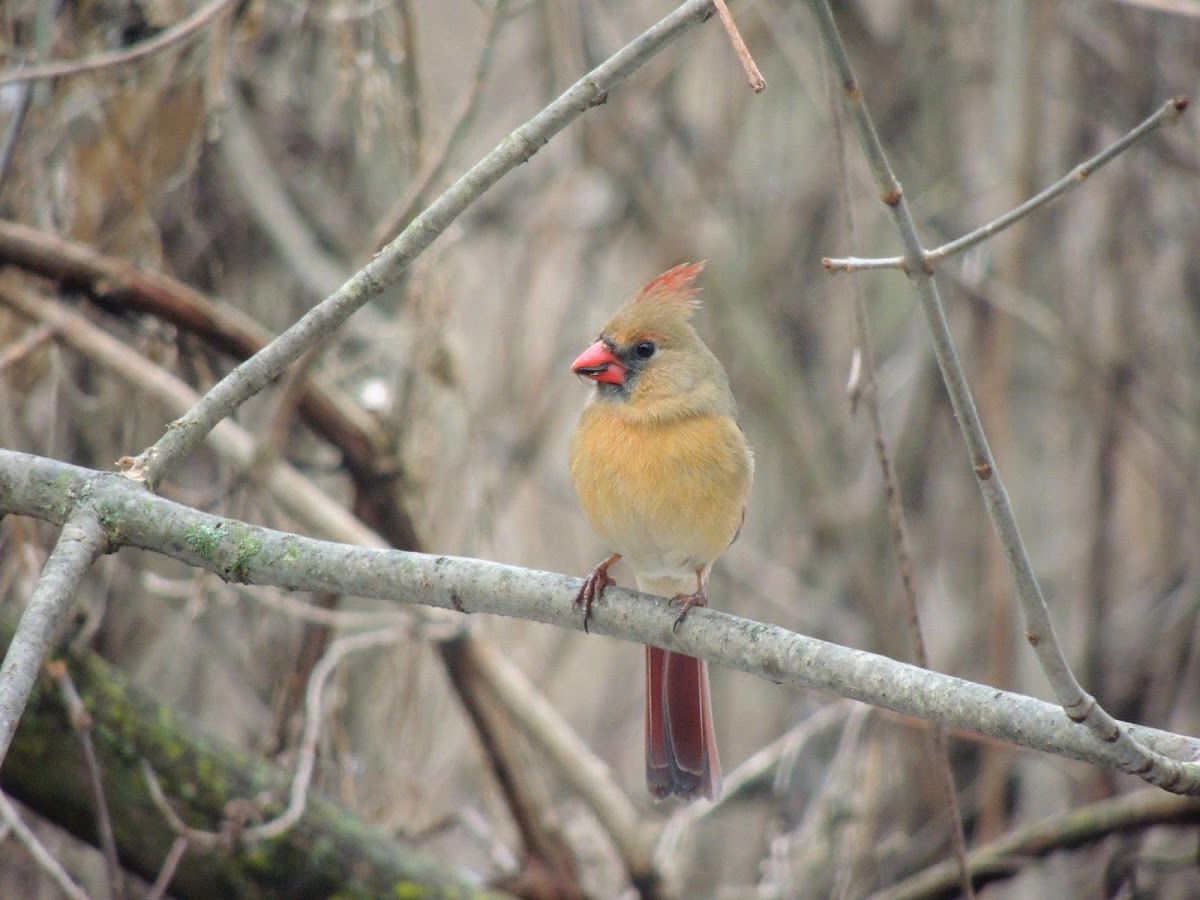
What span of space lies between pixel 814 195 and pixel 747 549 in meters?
1.28

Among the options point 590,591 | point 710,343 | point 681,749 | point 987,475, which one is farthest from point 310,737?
point 710,343

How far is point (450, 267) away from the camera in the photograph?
11.3ft

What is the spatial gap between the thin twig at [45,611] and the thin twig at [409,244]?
125 millimetres

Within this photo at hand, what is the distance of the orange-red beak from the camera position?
2.79m

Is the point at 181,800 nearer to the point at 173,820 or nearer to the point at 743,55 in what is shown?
the point at 173,820

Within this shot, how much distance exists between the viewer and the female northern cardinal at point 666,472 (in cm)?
257

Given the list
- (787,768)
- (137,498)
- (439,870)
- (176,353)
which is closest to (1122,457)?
(787,768)

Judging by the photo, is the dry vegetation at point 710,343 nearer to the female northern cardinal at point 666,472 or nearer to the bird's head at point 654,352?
the female northern cardinal at point 666,472

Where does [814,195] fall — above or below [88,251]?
above

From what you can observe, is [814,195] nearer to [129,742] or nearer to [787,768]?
[787,768]

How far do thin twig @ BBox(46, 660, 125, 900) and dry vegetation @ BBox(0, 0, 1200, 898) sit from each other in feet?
1.36

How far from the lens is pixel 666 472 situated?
256 centimetres

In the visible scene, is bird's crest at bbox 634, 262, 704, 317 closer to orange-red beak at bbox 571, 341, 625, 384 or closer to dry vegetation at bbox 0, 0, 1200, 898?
orange-red beak at bbox 571, 341, 625, 384

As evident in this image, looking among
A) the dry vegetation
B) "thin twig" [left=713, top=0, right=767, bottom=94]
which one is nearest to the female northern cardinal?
the dry vegetation
